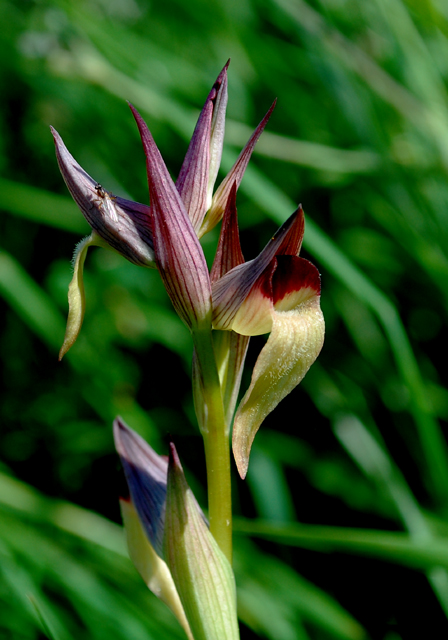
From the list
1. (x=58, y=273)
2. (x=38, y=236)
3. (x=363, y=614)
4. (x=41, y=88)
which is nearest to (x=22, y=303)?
(x=58, y=273)

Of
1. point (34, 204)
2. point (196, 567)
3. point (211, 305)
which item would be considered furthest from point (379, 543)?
point (34, 204)

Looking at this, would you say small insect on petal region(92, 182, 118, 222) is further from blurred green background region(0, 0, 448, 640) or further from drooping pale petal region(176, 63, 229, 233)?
blurred green background region(0, 0, 448, 640)

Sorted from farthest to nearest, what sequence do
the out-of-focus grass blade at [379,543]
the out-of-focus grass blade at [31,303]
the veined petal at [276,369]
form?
the out-of-focus grass blade at [31,303] < the out-of-focus grass blade at [379,543] < the veined petal at [276,369]

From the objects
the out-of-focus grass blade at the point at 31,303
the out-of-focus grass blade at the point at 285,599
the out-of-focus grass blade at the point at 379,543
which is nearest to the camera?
the out-of-focus grass blade at the point at 379,543

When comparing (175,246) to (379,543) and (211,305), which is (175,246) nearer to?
(211,305)

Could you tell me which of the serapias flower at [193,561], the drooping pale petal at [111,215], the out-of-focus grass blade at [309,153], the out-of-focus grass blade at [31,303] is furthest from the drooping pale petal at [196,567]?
the out-of-focus grass blade at [309,153]

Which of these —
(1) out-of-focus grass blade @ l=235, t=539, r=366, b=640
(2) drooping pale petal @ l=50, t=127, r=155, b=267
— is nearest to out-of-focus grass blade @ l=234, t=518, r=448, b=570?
(2) drooping pale petal @ l=50, t=127, r=155, b=267

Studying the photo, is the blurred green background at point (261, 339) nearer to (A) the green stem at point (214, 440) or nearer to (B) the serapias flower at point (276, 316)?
(A) the green stem at point (214, 440)
